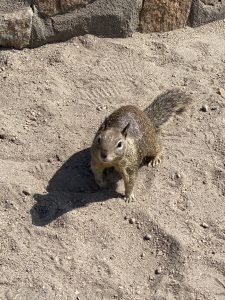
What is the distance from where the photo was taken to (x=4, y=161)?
4609 millimetres

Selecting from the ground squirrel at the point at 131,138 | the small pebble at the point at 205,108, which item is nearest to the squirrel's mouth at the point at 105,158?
the ground squirrel at the point at 131,138

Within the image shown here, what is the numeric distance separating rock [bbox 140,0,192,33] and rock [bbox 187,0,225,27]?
61 millimetres

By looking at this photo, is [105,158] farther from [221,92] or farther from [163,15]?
[163,15]

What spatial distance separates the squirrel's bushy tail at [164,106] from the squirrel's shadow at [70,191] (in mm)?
586

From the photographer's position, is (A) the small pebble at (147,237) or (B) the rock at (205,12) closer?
(A) the small pebble at (147,237)

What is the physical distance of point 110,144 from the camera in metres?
4.01

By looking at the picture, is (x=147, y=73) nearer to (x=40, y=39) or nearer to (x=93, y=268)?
(x=40, y=39)

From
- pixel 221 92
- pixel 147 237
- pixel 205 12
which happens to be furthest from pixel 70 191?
pixel 205 12

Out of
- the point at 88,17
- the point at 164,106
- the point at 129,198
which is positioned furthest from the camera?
the point at 88,17

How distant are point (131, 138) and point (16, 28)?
171 cm

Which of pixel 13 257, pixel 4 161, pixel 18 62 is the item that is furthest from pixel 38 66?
pixel 13 257

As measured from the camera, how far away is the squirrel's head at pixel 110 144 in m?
4.00

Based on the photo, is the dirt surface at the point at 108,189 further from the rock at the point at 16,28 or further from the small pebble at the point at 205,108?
the rock at the point at 16,28

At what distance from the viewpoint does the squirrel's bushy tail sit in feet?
15.9
